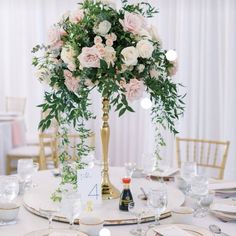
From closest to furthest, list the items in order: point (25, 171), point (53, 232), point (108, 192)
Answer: point (53, 232) < point (108, 192) < point (25, 171)

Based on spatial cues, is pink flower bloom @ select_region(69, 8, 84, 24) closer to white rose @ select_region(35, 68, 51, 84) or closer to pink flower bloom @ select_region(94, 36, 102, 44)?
pink flower bloom @ select_region(94, 36, 102, 44)

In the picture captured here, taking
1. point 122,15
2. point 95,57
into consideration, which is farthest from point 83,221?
point 122,15

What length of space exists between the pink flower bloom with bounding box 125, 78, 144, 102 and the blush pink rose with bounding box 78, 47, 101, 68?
0.16 m

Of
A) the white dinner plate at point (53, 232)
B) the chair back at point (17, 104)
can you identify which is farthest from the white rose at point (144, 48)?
the chair back at point (17, 104)

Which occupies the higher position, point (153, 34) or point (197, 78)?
point (153, 34)

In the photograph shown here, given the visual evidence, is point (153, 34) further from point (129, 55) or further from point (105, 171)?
point (105, 171)

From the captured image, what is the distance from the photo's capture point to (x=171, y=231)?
1599mm

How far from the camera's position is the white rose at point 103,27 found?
1808mm

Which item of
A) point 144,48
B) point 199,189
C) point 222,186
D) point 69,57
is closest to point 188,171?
point 222,186

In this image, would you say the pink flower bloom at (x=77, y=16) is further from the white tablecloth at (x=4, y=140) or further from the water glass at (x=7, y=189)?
the white tablecloth at (x=4, y=140)

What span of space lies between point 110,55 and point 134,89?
17 centimetres

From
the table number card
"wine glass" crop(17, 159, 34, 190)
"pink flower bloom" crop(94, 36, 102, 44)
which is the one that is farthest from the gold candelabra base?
"pink flower bloom" crop(94, 36, 102, 44)

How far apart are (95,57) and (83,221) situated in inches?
25.0

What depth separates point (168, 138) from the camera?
5035 mm
